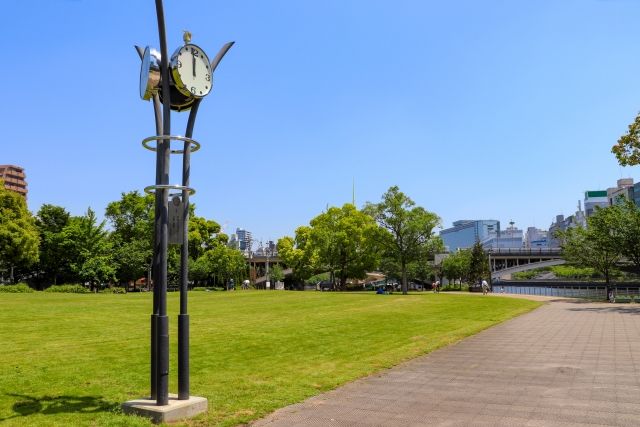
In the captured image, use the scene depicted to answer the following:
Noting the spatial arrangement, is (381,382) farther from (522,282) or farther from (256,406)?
(522,282)

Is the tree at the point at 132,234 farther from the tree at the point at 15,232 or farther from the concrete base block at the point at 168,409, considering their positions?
the concrete base block at the point at 168,409

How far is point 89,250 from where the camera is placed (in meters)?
55.5

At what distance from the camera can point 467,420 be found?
6199 mm

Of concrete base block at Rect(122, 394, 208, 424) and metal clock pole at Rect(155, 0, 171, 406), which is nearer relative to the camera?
concrete base block at Rect(122, 394, 208, 424)

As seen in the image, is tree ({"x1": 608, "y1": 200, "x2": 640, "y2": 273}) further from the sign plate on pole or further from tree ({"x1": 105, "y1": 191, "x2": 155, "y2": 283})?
tree ({"x1": 105, "y1": 191, "x2": 155, "y2": 283})

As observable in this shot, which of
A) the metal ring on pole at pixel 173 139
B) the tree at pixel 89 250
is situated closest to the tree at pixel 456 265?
the tree at pixel 89 250

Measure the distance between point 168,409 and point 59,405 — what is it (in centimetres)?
163

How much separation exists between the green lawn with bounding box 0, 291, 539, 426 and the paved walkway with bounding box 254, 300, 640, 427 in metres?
0.65

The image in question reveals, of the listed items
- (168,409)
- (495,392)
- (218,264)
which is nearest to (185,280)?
(168,409)

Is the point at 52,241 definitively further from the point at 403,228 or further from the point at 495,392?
the point at 495,392

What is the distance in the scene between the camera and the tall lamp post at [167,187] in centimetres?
647

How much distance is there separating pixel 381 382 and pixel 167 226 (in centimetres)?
436

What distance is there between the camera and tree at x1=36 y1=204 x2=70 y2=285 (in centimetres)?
5819

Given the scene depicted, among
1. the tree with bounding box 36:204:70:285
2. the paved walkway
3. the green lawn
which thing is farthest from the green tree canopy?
the paved walkway
